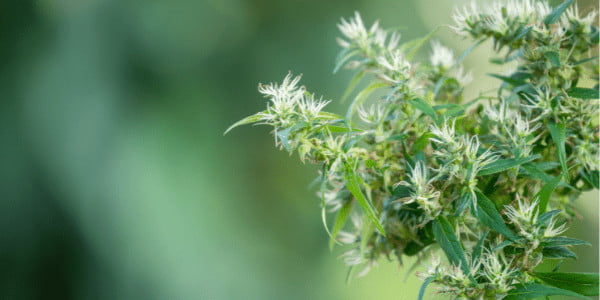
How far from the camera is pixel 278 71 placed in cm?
182

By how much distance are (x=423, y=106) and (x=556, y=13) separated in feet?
0.39

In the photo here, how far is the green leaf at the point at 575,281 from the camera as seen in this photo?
0.32m

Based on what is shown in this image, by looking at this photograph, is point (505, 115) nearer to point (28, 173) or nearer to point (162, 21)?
point (162, 21)

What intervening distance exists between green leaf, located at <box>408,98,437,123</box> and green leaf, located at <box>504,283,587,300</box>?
0.11 metres

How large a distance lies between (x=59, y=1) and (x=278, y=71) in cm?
69

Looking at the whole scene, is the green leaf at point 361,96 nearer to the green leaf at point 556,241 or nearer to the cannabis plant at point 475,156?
the cannabis plant at point 475,156

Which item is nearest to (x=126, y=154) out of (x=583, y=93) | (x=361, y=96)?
(x=361, y=96)

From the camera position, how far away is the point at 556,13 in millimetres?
372

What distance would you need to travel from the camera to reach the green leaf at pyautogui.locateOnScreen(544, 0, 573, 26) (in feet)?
1.21

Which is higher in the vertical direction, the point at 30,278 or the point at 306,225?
the point at 30,278

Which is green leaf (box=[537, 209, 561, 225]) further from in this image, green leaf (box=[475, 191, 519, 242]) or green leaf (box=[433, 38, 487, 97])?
green leaf (box=[433, 38, 487, 97])

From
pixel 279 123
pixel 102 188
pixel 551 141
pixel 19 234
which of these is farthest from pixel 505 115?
pixel 19 234

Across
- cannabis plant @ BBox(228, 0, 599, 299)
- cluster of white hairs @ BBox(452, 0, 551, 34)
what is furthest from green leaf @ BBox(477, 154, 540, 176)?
cluster of white hairs @ BBox(452, 0, 551, 34)

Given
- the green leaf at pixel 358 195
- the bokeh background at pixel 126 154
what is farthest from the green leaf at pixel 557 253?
the bokeh background at pixel 126 154
